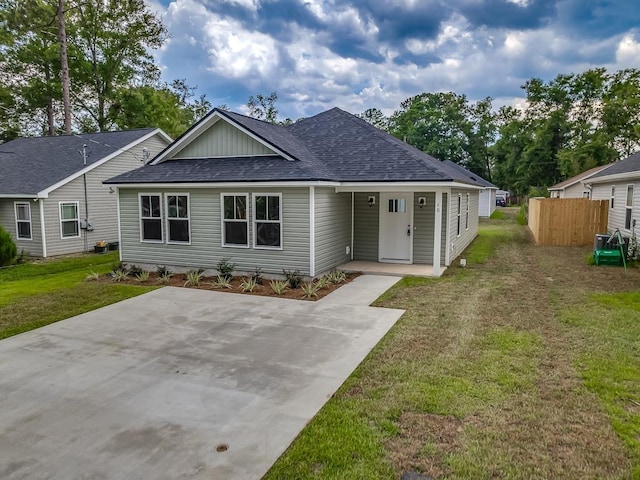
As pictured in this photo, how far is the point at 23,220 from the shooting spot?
14789 mm

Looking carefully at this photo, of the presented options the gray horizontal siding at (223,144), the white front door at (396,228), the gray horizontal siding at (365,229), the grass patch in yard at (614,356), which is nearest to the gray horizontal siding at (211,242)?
the gray horizontal siding at (223,144)

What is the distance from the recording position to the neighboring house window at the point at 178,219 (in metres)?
11.4

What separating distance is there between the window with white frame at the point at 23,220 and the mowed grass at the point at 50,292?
78.7 inches

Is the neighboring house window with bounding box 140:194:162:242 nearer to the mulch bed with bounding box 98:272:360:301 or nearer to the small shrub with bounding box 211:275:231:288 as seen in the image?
the mulch bed with bounding box 98:272:360:301

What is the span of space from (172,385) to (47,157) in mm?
16581

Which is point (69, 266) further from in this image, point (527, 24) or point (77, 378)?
point (527, 24)

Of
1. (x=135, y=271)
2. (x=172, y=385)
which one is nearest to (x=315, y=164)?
(x=135, y=271)

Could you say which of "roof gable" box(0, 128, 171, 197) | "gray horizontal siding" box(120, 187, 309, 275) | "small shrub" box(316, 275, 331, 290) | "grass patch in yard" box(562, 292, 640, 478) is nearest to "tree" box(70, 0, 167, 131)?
"roof gable" box(0, 128, 171, 197)

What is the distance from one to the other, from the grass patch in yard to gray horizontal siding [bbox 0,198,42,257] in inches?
627

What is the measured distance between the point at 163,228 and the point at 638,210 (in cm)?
1432

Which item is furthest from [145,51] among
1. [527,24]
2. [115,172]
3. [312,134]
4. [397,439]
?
[397,439]

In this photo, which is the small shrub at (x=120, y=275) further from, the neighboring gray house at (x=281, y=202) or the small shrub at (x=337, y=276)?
the small shrub at (x=337, y=276)

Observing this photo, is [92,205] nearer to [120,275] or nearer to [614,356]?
[120,275]

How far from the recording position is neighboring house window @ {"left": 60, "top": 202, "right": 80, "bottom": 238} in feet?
49.3
